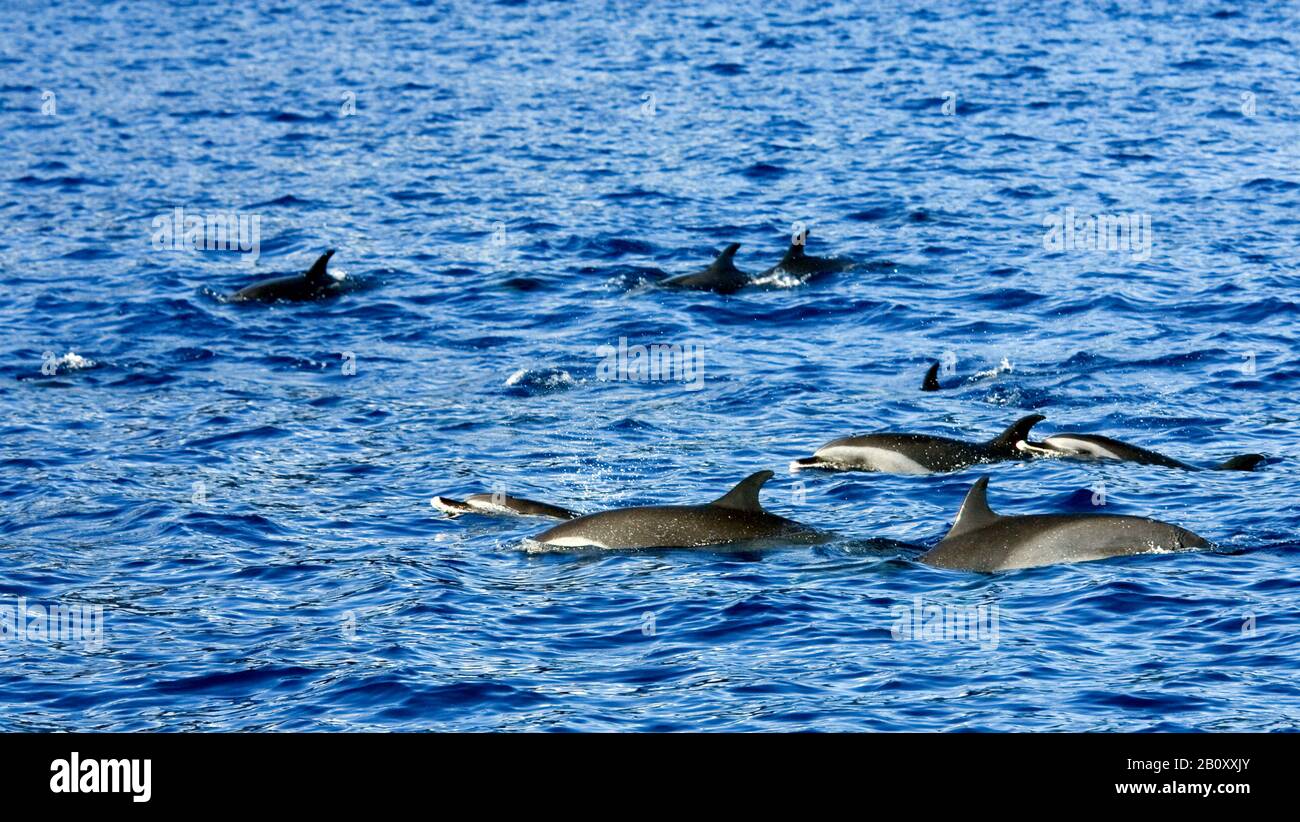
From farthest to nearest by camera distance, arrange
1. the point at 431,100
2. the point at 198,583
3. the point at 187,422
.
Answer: the point at 431,100
the point at 187,422
the point at 198,583

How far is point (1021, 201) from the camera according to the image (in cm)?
3850

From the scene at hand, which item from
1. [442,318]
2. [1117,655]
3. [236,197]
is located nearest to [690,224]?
[442,318]

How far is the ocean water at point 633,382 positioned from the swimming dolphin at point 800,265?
2.20 ft

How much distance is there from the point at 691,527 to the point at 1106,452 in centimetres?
557

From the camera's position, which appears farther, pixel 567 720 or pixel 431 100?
pixel 431 100

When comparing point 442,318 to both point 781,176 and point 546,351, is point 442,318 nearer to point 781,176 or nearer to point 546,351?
point 546,351

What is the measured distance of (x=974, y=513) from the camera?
57.1 ft

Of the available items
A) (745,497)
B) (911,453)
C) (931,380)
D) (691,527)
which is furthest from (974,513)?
(931,380)

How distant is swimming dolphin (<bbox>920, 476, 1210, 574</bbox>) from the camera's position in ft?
56.4

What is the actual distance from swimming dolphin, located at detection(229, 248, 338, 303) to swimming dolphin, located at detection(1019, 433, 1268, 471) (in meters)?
14.5

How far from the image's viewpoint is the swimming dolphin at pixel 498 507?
19797 millimetres

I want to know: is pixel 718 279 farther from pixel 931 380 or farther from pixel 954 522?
pixel 954 522

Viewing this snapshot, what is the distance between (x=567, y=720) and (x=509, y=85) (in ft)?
141

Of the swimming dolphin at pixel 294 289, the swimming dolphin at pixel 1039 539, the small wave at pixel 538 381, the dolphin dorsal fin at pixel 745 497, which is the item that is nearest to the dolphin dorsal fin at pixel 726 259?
the small wave at pixel 538 381
